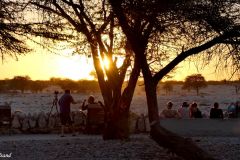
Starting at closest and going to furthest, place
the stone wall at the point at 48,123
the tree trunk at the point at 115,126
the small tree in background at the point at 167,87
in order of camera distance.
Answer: the tree trunk at the point at 115,126 < the stone wall at the point at 48,123 < the small tree in background at the point at 167,87

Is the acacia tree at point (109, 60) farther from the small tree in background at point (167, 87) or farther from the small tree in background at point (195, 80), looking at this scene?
the small tree in background at point (167, 87)

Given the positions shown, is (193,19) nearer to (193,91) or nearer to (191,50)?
(191,50)

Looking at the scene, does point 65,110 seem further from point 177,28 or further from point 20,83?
point 20,83

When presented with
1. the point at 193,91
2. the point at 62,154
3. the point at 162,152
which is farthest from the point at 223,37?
the point at 193,91

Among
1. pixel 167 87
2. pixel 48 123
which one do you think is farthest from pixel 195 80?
pixel 167 87

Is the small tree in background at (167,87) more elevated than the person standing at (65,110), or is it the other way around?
the small tree in background at (167,87)

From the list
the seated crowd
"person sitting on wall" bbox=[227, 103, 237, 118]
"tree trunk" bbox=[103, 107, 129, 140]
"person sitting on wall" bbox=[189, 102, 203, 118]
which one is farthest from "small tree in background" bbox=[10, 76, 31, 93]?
"tree trunk" bbox=[103, 107, 129, 140]

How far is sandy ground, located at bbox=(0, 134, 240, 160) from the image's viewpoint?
536 inches

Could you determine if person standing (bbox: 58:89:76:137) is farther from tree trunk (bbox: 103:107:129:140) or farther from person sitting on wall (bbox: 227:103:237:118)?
person sitting on wall (bbox: 227:103:237:118)

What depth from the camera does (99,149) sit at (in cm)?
1495

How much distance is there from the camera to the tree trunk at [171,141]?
1163cm

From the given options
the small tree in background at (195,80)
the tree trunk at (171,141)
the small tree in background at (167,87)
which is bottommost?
the tree trunk at (171,141)

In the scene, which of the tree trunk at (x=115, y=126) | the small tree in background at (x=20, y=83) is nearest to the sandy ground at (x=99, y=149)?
the tree trunk at (x=115, y=126)

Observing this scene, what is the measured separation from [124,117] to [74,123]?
463 cm
